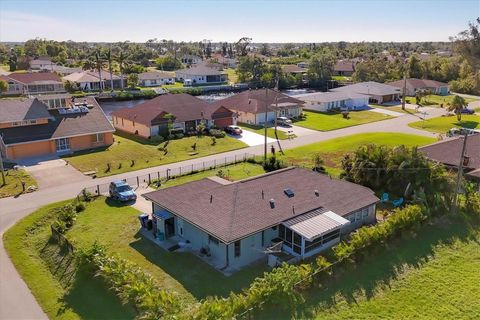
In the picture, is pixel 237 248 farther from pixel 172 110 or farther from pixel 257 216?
pixel 172 110

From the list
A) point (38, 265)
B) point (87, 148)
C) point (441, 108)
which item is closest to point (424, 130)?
point (441, 108)

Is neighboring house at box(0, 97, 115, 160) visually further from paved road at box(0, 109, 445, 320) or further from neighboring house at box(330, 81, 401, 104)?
neighboring house at box(330, 81, 401, 104)

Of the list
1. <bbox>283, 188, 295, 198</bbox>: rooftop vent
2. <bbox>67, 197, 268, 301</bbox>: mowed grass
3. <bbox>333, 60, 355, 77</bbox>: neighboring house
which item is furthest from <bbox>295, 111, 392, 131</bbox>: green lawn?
<bbox>333, 60, 355, 77</bbox>: neighboring house

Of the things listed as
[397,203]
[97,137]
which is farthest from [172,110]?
[397,203]

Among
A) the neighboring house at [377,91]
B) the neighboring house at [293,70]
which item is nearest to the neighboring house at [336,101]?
the neighboring house at [377,91]

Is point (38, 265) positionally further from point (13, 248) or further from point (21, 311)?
point (21, 311)

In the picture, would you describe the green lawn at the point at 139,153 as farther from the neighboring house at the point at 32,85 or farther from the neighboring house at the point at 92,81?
the neighboring house at the point at 92,81
